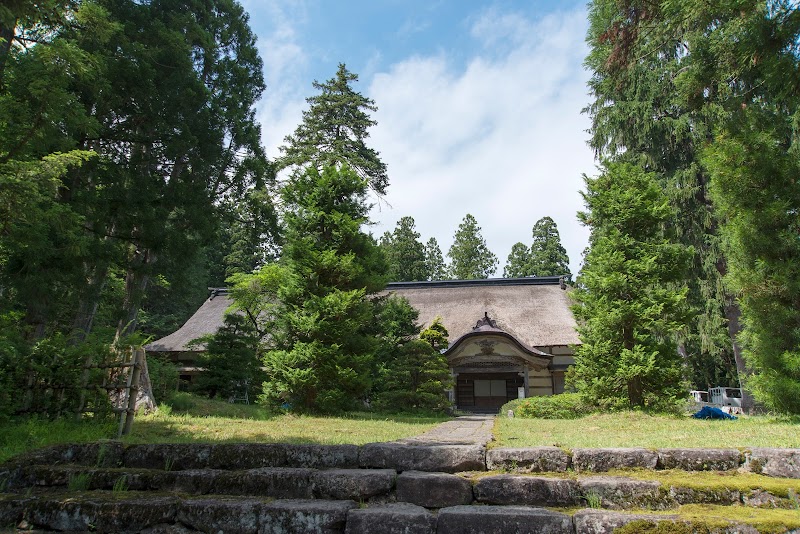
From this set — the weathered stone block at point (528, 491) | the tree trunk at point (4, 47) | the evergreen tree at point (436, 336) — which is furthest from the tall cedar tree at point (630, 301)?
the tree trunk at point (4, 47)

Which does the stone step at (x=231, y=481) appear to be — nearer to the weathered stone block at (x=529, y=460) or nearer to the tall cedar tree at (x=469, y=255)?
the weathered stone block at (x=529, y=460)

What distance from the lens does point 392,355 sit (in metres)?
16.0

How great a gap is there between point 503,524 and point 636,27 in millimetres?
12579

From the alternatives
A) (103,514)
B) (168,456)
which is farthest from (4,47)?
(103,514)

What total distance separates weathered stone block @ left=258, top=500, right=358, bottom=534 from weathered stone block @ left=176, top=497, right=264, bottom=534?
9 centimetres

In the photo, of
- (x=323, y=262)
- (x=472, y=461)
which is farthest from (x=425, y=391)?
(x=472, y=461)

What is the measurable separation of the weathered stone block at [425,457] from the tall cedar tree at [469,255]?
41270 mm

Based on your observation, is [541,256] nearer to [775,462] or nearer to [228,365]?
[228,365]

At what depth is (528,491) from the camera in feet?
11.8

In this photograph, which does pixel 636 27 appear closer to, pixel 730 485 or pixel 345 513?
pixel 730 485

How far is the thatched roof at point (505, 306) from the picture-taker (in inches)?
814

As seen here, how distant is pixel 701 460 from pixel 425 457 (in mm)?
2365

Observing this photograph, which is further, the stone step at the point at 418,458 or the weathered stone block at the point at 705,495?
the stone step at the point at 418,458

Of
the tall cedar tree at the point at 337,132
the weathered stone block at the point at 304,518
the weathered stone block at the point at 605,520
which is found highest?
the tall cedar tree at the point at 337,132
